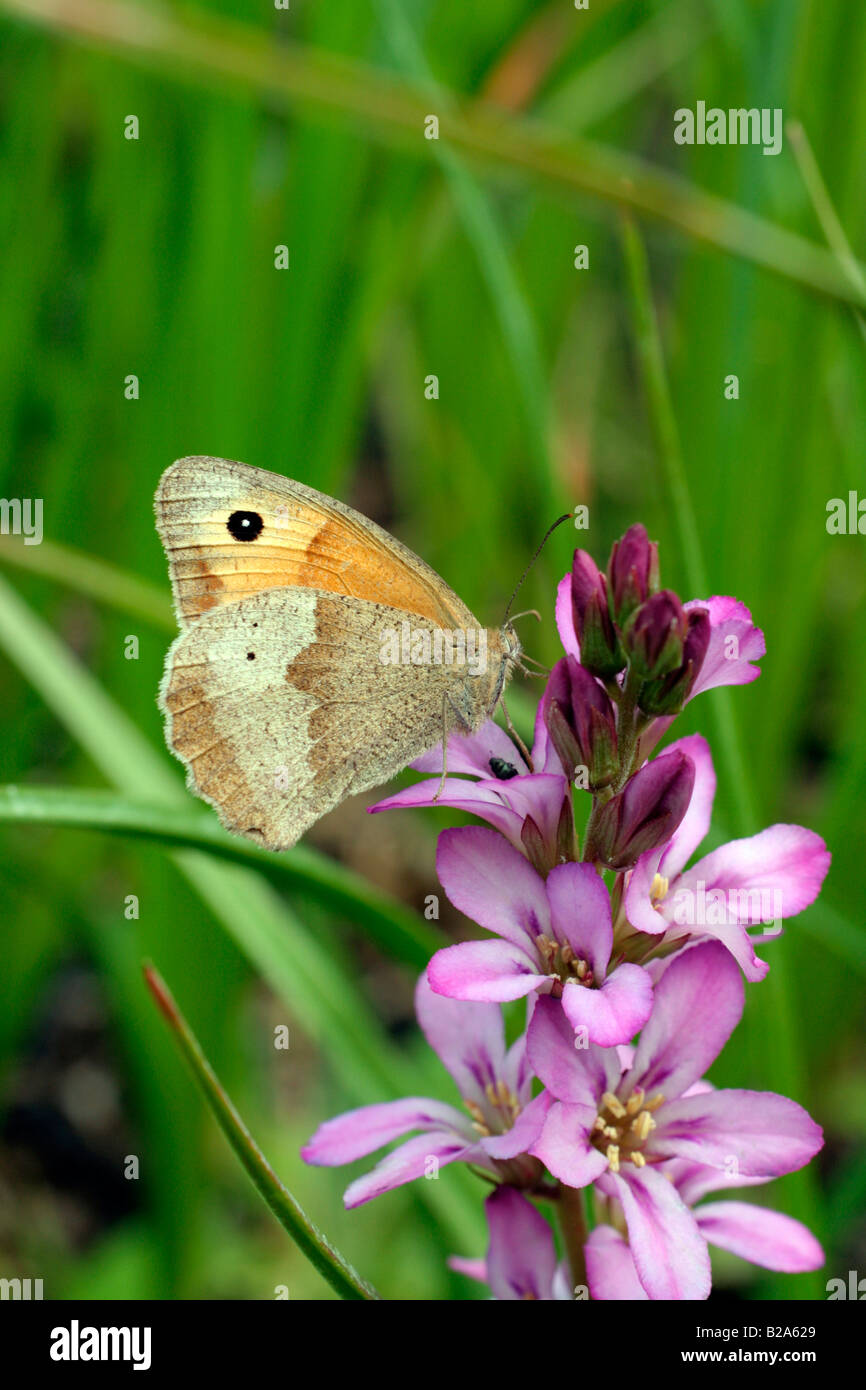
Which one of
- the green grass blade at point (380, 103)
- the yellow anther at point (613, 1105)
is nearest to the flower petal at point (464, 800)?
the yellow anther at point (613, 1105)

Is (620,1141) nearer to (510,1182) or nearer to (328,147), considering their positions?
(510,1182)

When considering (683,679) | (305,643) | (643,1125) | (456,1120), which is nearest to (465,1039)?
(456,1120)

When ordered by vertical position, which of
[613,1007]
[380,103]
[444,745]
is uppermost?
[380,103]

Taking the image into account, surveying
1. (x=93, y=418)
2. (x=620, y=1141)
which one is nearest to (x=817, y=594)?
(x=93, y=418)

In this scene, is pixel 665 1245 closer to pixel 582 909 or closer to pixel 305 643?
pixel 582 909

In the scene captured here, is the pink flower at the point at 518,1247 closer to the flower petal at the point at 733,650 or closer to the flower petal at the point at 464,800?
the flower petal at the point at 464,800
